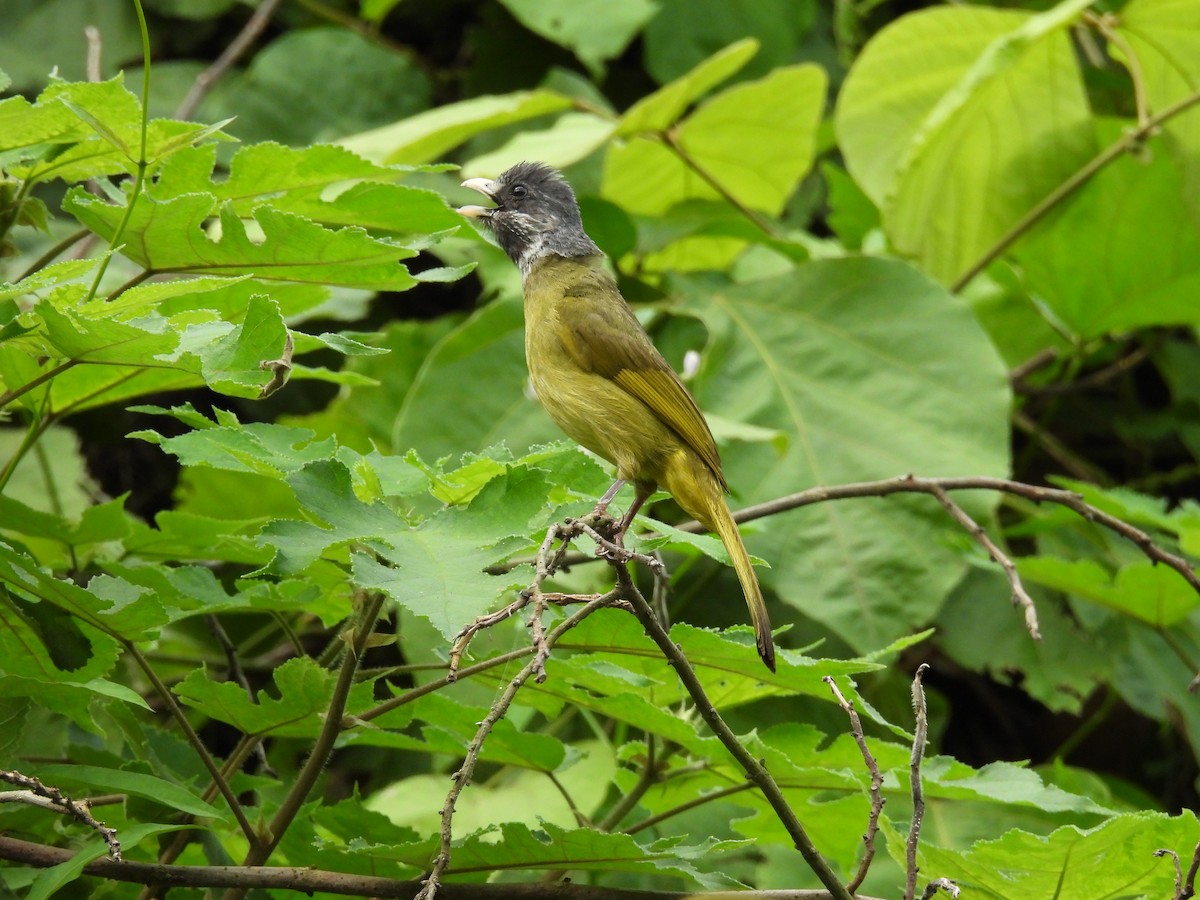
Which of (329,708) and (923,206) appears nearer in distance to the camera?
(329,708)

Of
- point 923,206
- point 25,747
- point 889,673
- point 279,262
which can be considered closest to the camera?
point 279,262

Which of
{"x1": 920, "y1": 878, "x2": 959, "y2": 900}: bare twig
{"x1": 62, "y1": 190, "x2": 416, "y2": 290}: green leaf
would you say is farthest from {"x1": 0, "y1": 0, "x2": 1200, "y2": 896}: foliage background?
{"x1": 920, "y1": 878, "x2": 959, "y2": 900}: bare twig

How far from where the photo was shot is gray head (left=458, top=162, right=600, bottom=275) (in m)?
2.98

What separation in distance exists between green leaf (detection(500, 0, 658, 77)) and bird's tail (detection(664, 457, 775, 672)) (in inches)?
70.8

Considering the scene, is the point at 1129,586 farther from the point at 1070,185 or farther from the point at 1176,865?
the point at 1176,865

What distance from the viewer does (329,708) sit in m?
1.46

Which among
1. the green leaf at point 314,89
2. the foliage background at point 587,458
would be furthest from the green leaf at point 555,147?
the green leaf at point 314,89

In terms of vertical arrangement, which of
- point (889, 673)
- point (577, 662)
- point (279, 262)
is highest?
point (279, 262)

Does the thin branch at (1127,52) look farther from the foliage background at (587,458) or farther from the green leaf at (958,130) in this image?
the green leaf at (958,130)

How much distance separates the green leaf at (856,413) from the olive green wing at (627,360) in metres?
0.52

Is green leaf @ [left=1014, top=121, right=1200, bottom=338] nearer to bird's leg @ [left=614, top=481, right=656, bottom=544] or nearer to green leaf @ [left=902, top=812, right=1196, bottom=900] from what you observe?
bird's leg @ [left=614, top=481, right=656, bottom=544]

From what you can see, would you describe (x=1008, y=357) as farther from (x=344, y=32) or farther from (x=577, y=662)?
(x=577, y=662)

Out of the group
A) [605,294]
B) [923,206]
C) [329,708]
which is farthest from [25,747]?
[923,206]

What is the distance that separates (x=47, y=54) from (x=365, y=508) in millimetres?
3412
